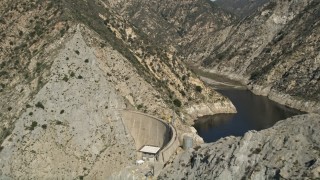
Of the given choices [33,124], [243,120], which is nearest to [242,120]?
[243,120]

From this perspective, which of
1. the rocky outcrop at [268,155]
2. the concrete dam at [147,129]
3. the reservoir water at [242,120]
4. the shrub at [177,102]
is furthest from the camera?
the shrub at [177,102]

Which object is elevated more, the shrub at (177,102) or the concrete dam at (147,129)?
the shrub at (177,102)

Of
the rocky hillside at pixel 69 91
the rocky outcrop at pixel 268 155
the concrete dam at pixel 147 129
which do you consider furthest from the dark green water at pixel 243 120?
the rocky outcrop at pixel 268 155

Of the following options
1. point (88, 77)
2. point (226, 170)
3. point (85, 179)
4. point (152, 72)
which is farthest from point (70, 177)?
point (152, 72)

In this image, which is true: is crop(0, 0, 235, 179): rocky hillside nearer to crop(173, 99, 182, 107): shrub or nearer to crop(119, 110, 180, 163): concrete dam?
crop(173, 99, 182, 107): shrub

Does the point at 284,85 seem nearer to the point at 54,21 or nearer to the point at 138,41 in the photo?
the point at 138,41

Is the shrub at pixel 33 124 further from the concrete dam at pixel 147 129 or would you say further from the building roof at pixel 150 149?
the building roof at pixel 150 149

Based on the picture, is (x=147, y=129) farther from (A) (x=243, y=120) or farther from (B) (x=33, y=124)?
(A) (x=243, y=120)
